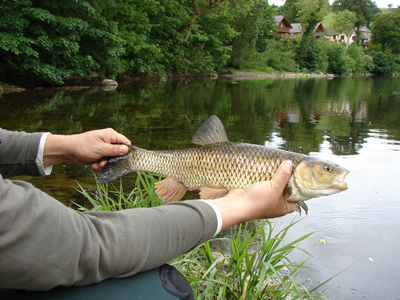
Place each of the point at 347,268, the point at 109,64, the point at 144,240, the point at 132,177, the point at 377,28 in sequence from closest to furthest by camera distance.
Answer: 1. the point at 144,240
2. the point at 347,268
3. the point at 132,177
4. the point at 109,64
5. the point at 377,28

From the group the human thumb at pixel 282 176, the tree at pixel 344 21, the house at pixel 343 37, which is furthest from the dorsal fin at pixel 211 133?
the house at pixel 343 37

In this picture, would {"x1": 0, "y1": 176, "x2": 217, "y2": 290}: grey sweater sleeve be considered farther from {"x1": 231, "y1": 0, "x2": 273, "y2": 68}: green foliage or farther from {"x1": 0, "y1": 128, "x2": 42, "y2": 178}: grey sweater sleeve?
{"x1": 231, "y1": 0, "x2": 273, "y2": 68}: green foliage

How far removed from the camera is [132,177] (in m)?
6.04

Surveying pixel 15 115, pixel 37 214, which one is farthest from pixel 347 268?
pixel 15 115

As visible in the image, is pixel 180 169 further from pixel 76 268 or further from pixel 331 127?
pixel 331 127

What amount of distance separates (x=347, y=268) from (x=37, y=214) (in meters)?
3.49

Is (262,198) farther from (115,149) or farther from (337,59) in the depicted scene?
(337,59)

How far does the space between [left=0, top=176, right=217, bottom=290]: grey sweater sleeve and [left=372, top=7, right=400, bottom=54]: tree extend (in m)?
93.1

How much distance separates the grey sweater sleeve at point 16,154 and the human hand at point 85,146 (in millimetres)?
110

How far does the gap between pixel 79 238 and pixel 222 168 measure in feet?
3.87

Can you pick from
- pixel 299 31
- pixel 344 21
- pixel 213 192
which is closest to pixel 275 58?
pixel 299 31

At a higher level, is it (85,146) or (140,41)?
(140,41)

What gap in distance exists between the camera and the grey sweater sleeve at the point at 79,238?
1.15 m

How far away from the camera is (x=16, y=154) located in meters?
2.26
